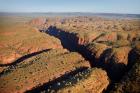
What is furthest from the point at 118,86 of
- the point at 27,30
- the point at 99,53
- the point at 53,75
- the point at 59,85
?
the point at 27,30

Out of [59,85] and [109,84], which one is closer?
[59,85]

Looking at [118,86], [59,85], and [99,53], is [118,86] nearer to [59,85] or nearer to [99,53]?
[59,85]

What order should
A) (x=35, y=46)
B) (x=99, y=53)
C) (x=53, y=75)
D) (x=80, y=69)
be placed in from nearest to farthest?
(x=53, y=75)
(x=80, y=69)
(x=99, y=53)
(x=35, y=46)

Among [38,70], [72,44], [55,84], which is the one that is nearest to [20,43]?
[72,44]

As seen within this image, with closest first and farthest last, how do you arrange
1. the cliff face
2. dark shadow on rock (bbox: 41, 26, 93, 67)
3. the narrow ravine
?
1. the narrow ravine
2. the cliff face
3. dark shadow on rock (bbox: 41, 26, 93, 67)

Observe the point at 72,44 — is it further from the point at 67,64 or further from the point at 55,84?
the point at 55,84

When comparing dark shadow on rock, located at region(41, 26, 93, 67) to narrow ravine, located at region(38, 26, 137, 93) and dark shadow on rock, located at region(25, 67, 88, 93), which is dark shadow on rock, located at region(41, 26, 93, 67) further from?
dark shadow on rock, located at region(25, 67, 88, 93)

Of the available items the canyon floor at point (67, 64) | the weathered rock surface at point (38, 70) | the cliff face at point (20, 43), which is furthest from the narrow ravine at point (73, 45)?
the weathered rock surface at point (38, 70)

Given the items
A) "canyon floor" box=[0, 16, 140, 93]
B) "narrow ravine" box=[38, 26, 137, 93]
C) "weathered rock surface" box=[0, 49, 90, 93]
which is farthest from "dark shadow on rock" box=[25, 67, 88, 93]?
"narrow ravine" box=[38, 26, 137, 93]
